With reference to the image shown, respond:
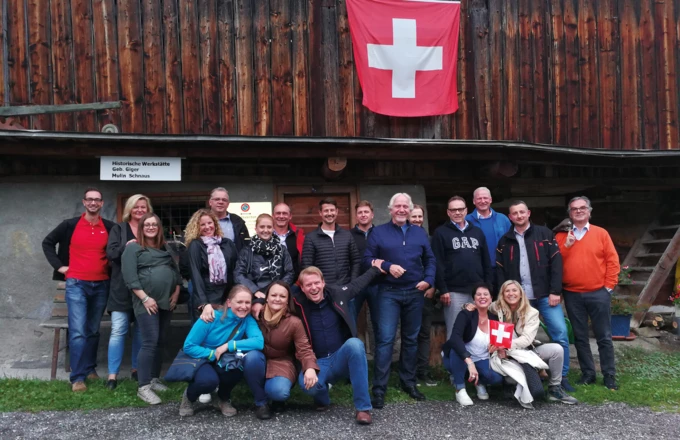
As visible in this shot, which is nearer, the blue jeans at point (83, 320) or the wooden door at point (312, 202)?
the blue jeans at point (83, 320)

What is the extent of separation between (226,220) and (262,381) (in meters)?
1.84

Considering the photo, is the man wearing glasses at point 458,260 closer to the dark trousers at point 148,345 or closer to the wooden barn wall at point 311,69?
the wooden barn wall at point 311,69

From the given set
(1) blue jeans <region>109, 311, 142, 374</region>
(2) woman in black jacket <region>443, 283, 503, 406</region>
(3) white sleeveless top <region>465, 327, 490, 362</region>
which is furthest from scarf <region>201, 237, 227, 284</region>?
(3) white sleeveless top <region>465, 327, 490, 362</region>

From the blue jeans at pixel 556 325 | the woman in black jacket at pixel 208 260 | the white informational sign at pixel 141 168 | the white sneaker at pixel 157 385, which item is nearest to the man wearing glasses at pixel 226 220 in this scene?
the woman in black jacket at pixel 208 260

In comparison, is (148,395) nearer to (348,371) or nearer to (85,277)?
(85,277)

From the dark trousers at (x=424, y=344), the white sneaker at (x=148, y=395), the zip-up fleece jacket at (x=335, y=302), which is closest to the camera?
the zip-up fleece jacket at (x=335, y=302)

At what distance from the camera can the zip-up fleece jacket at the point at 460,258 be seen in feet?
17.3

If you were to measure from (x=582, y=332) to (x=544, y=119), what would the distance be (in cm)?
347

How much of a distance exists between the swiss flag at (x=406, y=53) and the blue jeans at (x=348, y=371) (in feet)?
12.1

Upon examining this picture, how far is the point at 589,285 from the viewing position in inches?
208

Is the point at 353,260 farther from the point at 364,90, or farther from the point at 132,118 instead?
the point at 132,118

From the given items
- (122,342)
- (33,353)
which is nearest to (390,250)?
(122,342)

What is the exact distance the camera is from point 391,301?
4.94 metres

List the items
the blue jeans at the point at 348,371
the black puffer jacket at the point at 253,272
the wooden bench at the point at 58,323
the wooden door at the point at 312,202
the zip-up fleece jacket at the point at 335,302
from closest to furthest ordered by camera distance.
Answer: the blue jeans at the point at 348,371 < the zip-up fleece jacket at the point at 335,302 < the black puffer jacket at the point at 253,272 < the wooden bench at the point at 58,323 < the wooden door at the point at 312,202
